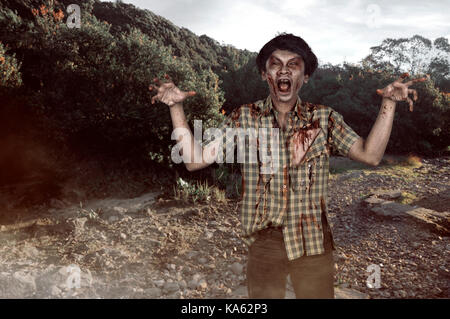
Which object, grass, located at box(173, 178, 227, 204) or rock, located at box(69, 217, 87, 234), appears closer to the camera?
rock, located at box(69, 217, 87, 234)

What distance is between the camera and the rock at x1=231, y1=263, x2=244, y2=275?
4.11 meters

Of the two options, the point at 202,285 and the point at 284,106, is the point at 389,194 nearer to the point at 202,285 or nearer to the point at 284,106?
the point at 202,285

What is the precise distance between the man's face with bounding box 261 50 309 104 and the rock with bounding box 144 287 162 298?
8.78 feet

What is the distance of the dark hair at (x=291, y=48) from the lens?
2.24 m

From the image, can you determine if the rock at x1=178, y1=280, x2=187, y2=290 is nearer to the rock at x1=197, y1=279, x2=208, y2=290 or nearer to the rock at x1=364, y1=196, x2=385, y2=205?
the rock at x1=197, y1=279, x2=208, y2=290

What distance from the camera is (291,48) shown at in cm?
224

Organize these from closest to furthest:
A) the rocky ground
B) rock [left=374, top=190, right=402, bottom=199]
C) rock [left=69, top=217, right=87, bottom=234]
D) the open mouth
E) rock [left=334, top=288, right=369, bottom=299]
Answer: the open mouth
rock [left=334, top=288, right=369, bottom=299]
the rocky ground
rock [left=69, top=217, right=87, bottom=234]
rock [left=374, top=190, right=402, bottom=199]

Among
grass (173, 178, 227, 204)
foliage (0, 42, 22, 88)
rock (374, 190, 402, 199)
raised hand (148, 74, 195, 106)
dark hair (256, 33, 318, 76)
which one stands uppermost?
foliage (0, 42, 22, 88)

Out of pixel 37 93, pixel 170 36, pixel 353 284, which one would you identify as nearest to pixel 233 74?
pixel 170 36

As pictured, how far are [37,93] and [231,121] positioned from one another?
6671 millimetres

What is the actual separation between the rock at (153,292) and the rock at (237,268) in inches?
38.0

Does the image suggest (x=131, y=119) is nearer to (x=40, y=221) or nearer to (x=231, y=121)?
(x=40, y=221)

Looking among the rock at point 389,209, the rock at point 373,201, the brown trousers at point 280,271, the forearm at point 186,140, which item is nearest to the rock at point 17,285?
the forearm at point 186,140

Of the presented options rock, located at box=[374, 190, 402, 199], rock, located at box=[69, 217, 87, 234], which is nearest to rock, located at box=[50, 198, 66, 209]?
rock, located at box=[69, 217, 87, 234]
